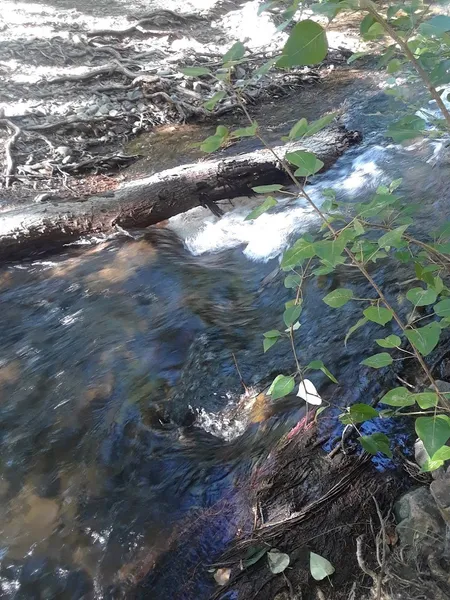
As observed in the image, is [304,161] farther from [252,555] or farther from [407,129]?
[252,555]

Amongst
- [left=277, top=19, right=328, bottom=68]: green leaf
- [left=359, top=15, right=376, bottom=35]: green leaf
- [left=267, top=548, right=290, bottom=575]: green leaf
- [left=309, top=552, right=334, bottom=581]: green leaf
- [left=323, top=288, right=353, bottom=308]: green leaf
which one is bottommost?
[left=267, top=548, right=290, bottom=575]: green leaf

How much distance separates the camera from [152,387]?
3609 mm

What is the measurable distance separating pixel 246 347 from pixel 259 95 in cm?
611

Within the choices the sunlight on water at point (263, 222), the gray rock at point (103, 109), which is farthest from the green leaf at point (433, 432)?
the gray rock at point (103, 109)

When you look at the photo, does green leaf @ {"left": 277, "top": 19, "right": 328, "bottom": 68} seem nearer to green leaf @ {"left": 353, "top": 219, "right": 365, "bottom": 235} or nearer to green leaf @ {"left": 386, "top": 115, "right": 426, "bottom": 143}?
green leaf @ {"left": 353, "top": 219, "right": 365, "bottom": 235}

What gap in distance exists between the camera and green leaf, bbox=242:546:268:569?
7.33 ft

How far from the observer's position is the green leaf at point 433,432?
4.11 ft

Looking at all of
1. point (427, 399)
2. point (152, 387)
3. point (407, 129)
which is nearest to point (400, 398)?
point (427, 399)

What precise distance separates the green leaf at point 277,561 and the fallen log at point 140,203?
12.9ft

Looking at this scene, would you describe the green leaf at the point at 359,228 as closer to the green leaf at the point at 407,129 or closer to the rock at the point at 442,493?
the green leaf at the point at 407,129

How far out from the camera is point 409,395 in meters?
1.46

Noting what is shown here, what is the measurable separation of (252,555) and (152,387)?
158cm

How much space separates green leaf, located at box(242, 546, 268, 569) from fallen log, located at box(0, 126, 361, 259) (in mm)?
3843

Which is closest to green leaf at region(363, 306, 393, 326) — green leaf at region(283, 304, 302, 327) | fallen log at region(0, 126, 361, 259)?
green leaf at region(283, 304, 302, 327)
